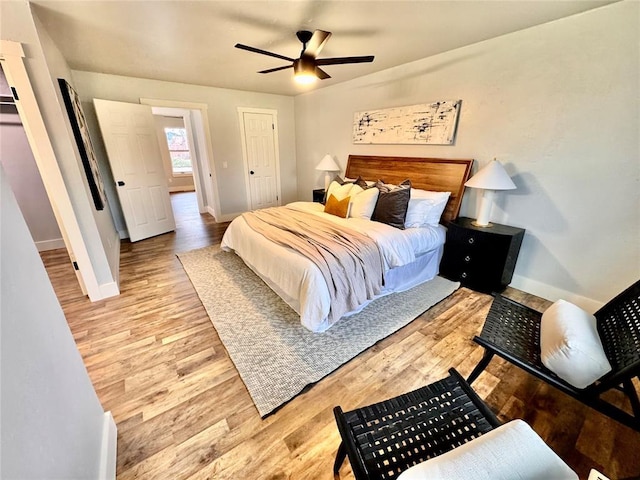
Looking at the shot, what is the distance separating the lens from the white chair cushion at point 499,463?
708 mm

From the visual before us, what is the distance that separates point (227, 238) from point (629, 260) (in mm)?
3948

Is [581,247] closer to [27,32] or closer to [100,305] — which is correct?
[100,305]

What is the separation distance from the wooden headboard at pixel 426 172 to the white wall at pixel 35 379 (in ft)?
11.0

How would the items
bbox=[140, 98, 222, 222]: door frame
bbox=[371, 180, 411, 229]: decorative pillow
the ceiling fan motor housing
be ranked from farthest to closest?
bbox=[140, 98, 222, 222]: door frame < bbox=[371, 180, 411, 229]: decorative pillow < the ceiling fan motor housing

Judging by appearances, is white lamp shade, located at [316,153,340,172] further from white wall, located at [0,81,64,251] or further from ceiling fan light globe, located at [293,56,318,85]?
white wall, located at [0,81,64,251]

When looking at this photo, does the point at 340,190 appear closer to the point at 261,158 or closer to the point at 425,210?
the point at 425,210

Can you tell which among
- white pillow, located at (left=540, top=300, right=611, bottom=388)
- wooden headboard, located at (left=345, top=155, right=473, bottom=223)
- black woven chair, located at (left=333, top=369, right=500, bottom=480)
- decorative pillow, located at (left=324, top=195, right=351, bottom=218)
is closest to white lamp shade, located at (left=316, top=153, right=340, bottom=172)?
wooden headboard, located at (left=345, top=155, right=473, bottom=223)

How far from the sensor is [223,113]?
15.5 feet

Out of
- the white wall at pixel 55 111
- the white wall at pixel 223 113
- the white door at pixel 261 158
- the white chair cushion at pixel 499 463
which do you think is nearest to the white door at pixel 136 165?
the white wall at pixel 223 113

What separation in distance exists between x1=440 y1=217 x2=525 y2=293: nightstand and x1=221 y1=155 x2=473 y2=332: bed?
172 mm

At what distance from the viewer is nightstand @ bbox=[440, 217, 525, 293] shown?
8.36 ft

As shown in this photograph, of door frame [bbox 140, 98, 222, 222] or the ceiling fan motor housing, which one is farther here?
door frame [bbox 140, 98, 222, 222]

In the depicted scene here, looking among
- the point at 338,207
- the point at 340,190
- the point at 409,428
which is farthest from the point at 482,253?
the point at 409,428

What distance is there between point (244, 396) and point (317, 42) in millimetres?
2701
